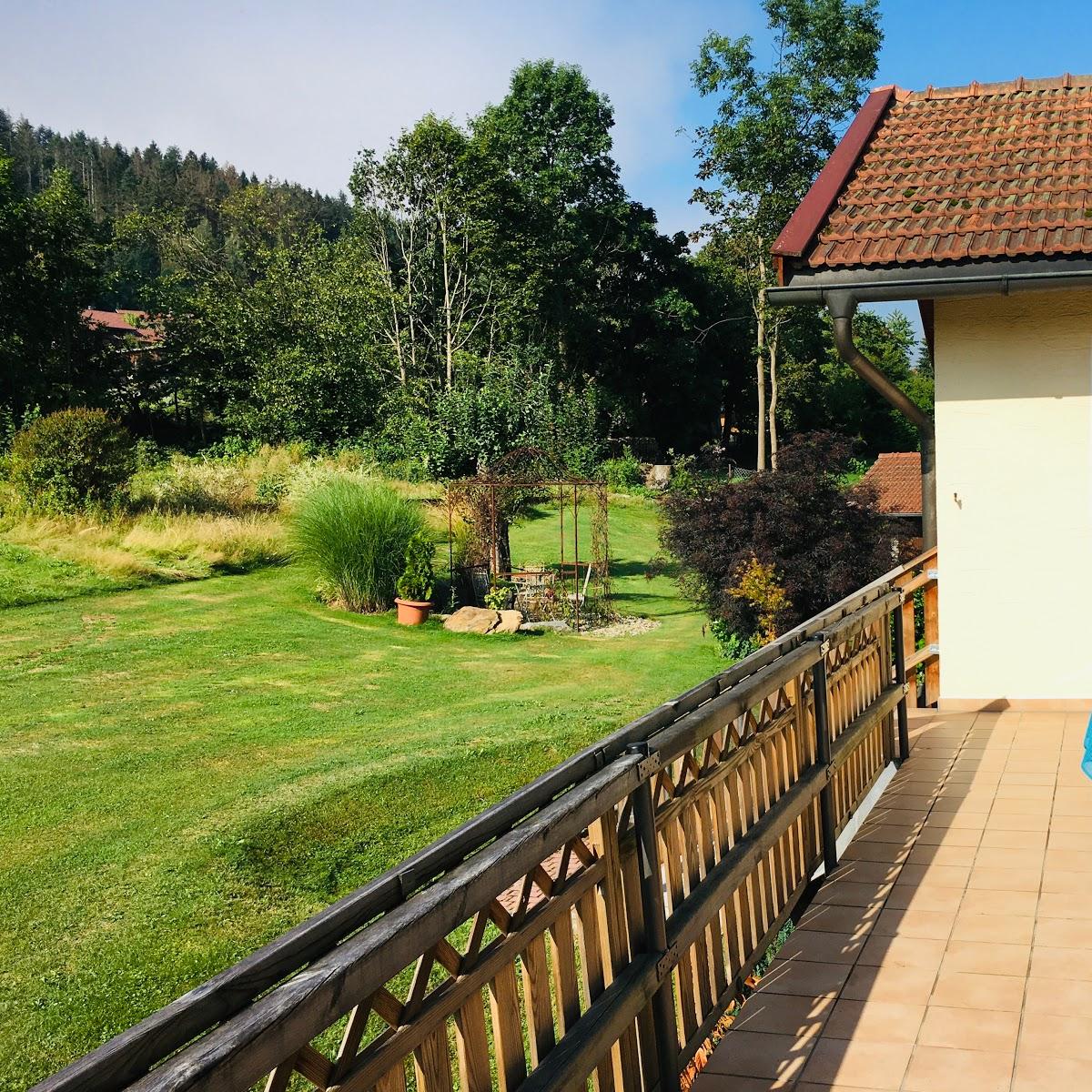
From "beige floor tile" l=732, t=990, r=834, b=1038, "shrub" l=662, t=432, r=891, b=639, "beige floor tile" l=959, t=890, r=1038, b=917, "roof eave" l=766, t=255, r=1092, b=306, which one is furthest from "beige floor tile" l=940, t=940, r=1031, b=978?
"shrub" l=662, t=432, r=891, b=639

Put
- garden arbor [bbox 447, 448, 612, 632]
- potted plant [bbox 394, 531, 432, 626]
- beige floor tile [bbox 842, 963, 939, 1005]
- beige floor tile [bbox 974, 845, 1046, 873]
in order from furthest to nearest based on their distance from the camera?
1. garden arbor [bbox 447, 448, 612, 632]
2. potted plant [bbox 394, 531, 432, 626]
3. beige floor tile [bbox 974, 845, 1046, 873]
4. beige floor tile [bbox 842, 963, 939, 1005]

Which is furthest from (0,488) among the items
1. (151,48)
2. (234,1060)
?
(234,1060)

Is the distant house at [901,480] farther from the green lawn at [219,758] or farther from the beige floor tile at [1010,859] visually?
the beige floor tile at [1010,859]

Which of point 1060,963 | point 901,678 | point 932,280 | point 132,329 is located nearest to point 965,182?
point 932,280

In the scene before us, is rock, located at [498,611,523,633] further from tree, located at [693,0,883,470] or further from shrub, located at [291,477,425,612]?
tree, located at [693,0,883,470]

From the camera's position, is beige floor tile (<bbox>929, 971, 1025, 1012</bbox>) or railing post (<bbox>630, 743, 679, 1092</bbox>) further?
beige floor tile (<bbox>929, 971, 1025, 1012</bbox>)

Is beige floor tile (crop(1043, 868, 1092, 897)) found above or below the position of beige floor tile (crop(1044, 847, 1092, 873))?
below

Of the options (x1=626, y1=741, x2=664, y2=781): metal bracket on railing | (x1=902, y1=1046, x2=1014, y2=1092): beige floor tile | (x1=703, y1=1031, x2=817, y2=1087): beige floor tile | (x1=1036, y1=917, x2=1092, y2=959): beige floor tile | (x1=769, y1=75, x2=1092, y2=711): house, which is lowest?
(x1=703, y1=1031, x2=817, y2=1087): beige floor tile

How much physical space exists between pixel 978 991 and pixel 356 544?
13.3m

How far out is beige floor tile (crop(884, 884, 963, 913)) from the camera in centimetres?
400

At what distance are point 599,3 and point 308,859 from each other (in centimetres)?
1192

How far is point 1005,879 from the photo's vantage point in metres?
4.24

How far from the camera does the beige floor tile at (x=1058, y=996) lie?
3184 millimetres

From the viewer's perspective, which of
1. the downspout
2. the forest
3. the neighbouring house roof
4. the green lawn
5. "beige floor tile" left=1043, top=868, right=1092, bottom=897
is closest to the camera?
"beige floor tile" left=1043, top=868, right=1092, bottom=897
